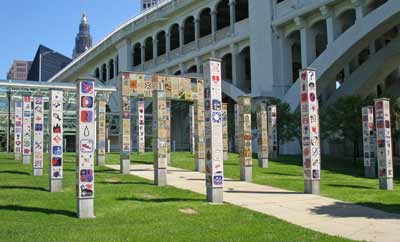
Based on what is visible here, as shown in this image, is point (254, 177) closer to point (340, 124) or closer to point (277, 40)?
point (340, 124)

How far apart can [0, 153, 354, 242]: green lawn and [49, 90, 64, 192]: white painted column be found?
38 centimetres

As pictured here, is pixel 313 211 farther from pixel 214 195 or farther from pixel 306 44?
pixel 306 44

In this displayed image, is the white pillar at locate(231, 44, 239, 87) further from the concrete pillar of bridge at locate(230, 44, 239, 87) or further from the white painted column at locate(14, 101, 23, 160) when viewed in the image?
the white painted column at locate(14, 101, 23, 160)

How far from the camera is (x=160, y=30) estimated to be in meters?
55.3

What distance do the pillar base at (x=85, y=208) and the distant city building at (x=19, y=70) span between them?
16433 cm

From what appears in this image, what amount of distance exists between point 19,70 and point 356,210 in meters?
171

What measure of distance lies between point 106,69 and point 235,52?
28.8 meters

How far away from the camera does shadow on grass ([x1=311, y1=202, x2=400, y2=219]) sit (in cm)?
1301

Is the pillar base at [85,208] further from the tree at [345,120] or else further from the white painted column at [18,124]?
the tree at [345,120]

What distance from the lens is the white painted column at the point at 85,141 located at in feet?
39.1

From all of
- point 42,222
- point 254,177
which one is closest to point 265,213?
point 42,222

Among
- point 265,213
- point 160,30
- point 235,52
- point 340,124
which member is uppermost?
point 160,30

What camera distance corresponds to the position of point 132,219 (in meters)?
11.4

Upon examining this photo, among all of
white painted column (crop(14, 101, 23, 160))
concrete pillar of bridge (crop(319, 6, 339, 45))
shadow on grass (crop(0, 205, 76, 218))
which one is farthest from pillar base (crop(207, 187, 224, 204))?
concrete pillar of bridge (crop(319, 6, 339, 45))
